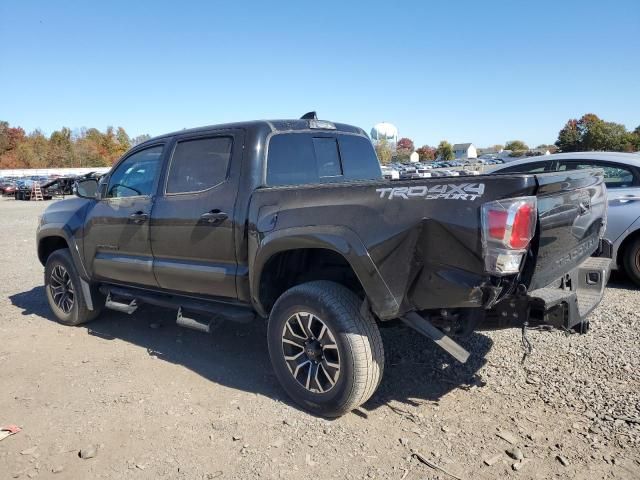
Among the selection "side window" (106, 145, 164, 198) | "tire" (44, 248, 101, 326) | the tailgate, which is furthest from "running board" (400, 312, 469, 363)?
"tire" (44, 248, 101, 326)

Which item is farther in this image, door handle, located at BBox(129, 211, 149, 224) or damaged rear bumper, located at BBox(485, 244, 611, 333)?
door handle, located at BBox(129, 211, 149, 224)

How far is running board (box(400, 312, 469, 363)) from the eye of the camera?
2.88 metres

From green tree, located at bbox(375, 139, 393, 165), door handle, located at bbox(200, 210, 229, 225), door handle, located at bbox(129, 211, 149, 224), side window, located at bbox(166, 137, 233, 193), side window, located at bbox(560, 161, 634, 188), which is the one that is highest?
green tree, located at bbox(375, 139, 393, 165)

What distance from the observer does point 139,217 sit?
441 cm

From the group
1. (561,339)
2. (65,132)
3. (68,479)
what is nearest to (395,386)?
(561,339)

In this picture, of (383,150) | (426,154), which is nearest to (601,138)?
(383,150)

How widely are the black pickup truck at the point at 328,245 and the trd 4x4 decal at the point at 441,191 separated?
1cm

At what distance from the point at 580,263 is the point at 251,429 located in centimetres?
244

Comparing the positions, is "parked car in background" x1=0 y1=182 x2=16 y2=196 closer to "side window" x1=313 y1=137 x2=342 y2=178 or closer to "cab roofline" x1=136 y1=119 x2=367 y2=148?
"cab roofline" x1=136 y1=119 x2=367 y2=148

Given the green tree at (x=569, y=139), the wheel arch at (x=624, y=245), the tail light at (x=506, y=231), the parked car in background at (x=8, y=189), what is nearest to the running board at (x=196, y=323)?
the tail light at (x=506, y=231)

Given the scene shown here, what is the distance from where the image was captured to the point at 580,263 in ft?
11.0

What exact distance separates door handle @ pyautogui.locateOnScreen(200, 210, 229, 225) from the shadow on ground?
4.17ft

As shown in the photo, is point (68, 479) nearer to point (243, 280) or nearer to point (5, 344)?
point (243, 280)

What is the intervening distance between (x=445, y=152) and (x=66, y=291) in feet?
331
